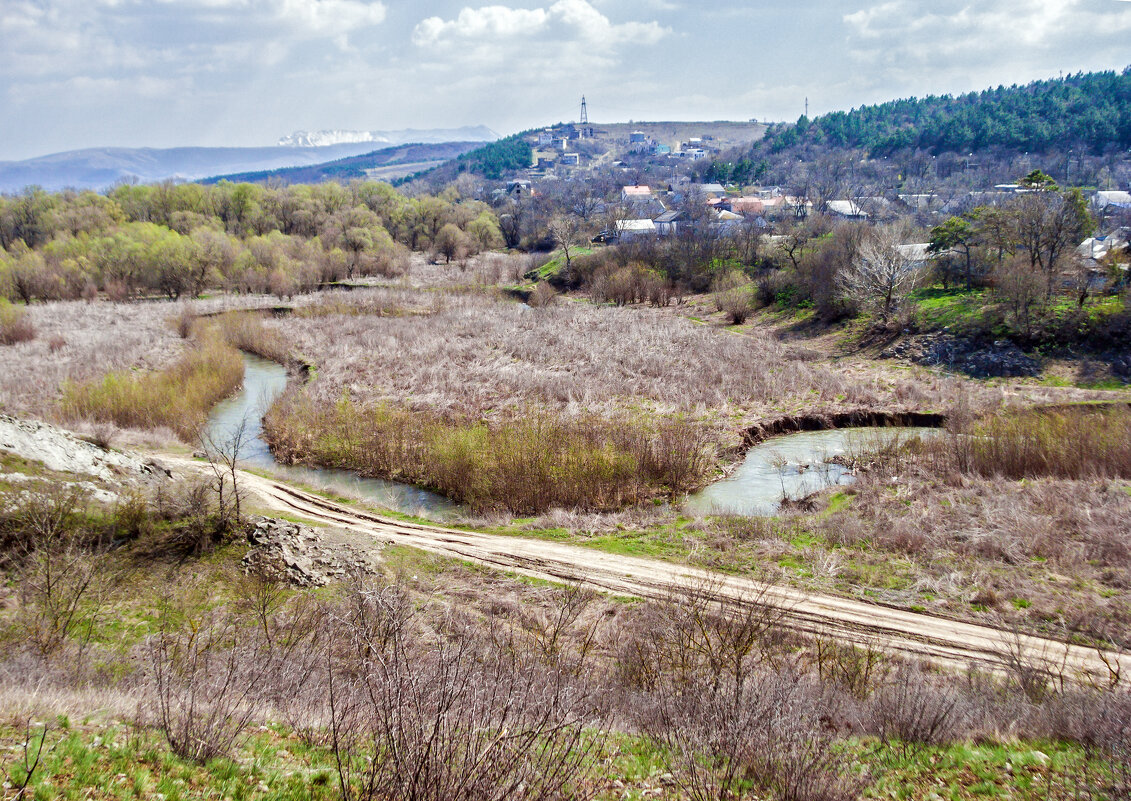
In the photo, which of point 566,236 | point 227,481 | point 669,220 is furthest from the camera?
point 669,220

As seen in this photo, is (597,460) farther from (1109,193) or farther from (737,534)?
(1109,193)

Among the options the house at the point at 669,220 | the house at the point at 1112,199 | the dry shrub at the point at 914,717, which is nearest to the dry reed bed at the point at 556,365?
the dry shrub at the point at 914,717

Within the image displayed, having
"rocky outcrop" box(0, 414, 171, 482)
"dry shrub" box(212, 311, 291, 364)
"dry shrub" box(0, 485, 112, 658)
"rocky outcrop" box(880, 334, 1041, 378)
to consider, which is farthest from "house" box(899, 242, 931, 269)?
"dry shrub" box(0, 485, 112, 658)

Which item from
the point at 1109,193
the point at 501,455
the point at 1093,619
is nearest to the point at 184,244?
the point at 501,455

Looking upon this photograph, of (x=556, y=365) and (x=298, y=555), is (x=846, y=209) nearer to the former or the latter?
(x=556, y=365)

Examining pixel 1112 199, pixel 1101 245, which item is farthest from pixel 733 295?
pixel 1112 199

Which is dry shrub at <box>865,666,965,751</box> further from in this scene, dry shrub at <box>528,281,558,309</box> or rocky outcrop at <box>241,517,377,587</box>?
dry shrub at <box>528,281,558,309</box>

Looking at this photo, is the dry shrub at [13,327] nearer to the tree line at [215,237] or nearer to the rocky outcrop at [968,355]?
the tree line at [215,237]
